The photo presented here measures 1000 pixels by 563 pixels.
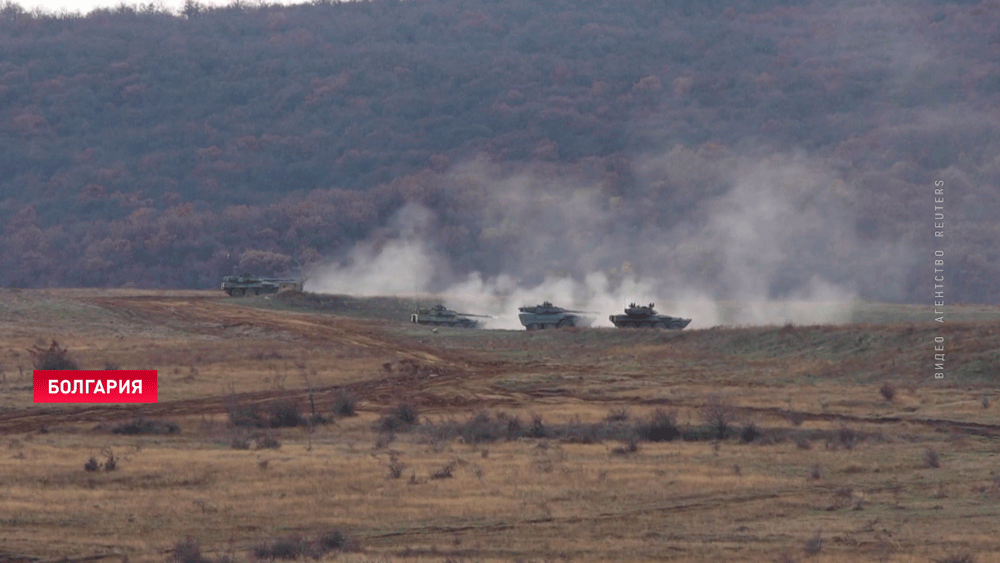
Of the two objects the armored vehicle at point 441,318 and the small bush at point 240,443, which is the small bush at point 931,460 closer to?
the small bush at point 240,443

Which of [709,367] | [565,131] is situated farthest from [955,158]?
[709,367]

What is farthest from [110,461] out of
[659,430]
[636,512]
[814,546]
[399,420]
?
[814,546]

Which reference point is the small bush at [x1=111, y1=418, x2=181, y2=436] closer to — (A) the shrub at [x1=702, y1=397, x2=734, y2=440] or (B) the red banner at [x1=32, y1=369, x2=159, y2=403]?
(B) the red banner at [x1=32, y1=369, x2=159, y2=403]

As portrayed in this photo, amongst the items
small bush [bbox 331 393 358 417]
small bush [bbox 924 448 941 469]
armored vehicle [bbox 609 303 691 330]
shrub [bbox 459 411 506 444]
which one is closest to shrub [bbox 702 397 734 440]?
shrub [bbox 459 411 506 444]

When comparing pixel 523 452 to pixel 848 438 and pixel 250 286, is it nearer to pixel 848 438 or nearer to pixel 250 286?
pixel 848 438

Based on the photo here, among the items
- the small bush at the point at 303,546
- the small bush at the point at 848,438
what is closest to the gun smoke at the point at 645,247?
the small bush at the point at 848,438

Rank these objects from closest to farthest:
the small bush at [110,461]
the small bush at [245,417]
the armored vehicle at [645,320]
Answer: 1. the small bush at [110,461]
2. the small bush at [245,417]
3. the armored vehicle at [645,320]

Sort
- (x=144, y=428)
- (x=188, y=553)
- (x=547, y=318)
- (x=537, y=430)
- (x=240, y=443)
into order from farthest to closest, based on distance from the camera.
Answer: (x=547, y=318) < (x=144, y=428) < (x=537, y=430) < (x=240, y=443) < (x=188, y=553)
